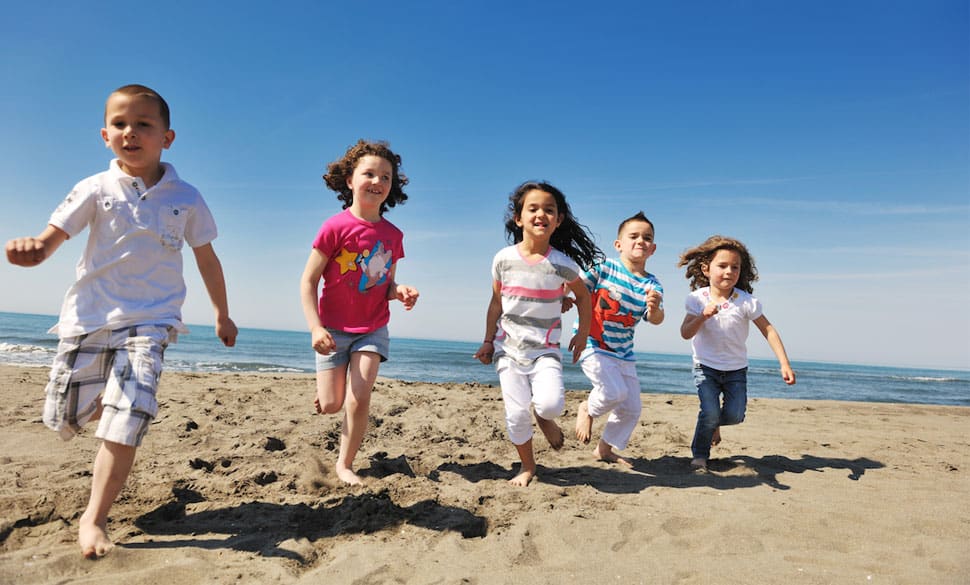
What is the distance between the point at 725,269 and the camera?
484 cm

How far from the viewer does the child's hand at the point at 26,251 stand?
7.57 feet

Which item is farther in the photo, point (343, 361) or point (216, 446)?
point (216, 446)

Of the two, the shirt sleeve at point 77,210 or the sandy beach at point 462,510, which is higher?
the shirt sleeve at point 77,210

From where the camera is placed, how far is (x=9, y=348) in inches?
586

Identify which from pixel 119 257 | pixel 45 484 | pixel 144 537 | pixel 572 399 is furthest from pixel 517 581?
pixel 572 399

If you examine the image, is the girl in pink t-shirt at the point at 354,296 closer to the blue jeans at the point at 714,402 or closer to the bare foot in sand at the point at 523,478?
the bare foot in sand at the point at 523,478

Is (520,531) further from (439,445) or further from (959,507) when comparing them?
(959,507)

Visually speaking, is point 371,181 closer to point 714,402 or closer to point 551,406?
point 551,406

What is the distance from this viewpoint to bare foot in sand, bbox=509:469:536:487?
3.59 m

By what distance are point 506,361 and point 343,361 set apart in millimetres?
1093

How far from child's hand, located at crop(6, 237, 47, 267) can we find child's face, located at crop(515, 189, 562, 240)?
272cm

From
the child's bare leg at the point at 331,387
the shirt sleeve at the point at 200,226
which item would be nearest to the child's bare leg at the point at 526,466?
the child's bare leg at the point at 331,387

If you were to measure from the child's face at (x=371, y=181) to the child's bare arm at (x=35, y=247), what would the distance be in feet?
5.53

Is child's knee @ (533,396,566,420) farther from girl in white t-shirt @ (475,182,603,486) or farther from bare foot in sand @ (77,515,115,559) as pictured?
bare foot in sand @ (77,515,115,559)
